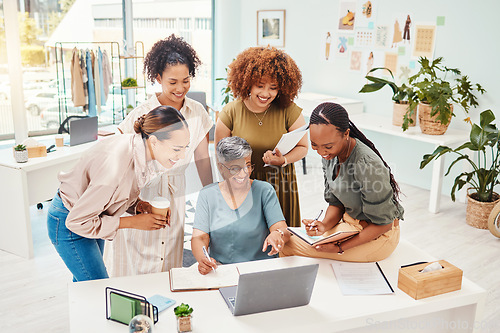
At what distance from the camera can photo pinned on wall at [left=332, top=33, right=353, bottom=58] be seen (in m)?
5.60

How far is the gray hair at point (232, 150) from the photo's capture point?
7.30 ft

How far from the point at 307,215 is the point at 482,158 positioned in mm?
1777

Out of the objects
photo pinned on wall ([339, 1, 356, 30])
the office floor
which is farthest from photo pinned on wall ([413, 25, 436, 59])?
the office floor

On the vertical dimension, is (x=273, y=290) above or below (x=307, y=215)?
above

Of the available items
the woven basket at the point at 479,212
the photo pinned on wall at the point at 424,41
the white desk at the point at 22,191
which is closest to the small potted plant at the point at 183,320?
the white desk at the point at 22,191

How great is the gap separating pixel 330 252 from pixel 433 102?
9.02 ft

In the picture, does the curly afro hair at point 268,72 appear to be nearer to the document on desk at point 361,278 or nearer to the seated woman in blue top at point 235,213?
the seated woman in blue top at point 235,213

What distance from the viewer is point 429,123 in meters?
4.47

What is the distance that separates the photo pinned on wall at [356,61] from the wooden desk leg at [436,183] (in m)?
1.62

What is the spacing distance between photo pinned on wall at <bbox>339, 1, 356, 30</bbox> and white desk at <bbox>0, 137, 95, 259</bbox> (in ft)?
11.3

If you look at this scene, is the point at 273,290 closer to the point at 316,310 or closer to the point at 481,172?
the point at 316,310

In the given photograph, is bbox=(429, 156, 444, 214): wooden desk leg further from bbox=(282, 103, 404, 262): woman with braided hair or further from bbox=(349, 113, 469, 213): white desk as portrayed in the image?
bbox=(282, 103, 404, 262): woman with braided hair

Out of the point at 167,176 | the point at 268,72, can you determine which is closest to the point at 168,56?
the point at 268,72

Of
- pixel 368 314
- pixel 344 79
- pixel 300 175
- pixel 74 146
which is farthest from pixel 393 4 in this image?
pixel 368 314
